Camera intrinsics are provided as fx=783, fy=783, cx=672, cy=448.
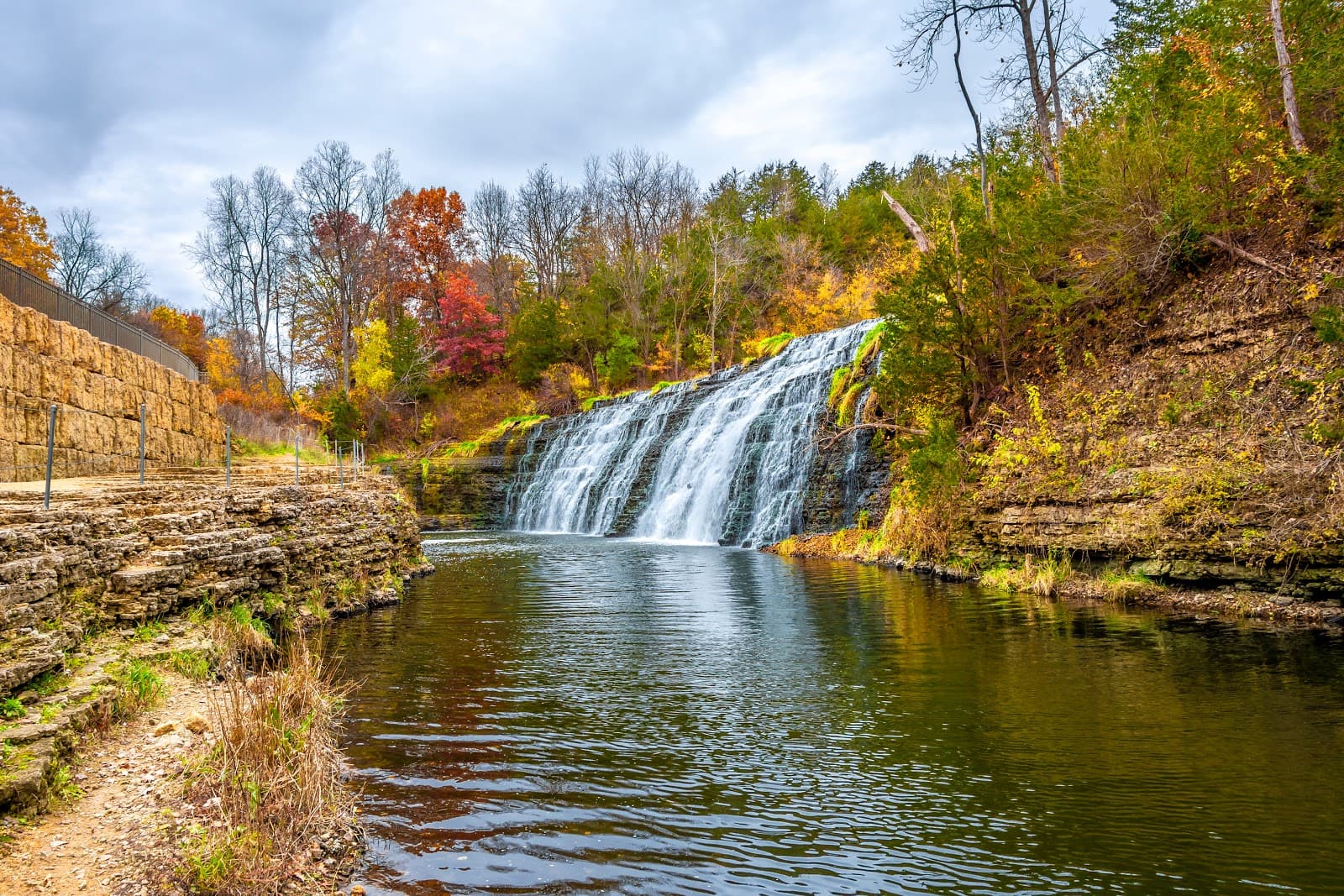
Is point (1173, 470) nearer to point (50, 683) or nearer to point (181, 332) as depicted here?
point (50, 683)

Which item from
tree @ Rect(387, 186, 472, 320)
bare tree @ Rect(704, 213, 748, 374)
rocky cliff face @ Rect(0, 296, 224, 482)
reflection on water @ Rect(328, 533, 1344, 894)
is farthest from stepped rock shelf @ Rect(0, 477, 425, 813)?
tree @ Rect(387, 186, 472, 320)

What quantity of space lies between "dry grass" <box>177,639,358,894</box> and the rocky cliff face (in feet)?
26.6

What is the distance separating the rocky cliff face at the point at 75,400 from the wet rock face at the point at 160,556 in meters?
2.31

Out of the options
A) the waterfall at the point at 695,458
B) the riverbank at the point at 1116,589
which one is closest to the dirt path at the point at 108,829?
the riverbank at the point at 1116,589

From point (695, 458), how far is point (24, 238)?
25.7m

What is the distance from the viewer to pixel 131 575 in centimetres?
733

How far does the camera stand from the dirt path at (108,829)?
3383 mm

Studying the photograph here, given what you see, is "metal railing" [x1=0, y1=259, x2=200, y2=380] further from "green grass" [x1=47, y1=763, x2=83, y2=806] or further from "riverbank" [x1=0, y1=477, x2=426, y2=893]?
"green grass" [x1=47, y1=763, x2=83, y2=806]

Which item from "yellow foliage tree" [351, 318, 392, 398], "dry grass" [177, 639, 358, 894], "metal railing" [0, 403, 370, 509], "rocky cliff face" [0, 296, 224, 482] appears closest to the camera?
"dry grass" [177, 639, 358, 894]

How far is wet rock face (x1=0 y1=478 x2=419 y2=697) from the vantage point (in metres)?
5.46

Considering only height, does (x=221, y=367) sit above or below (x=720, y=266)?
below

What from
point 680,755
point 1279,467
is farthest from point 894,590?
point 680,755

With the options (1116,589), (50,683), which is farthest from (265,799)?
(1116,589)

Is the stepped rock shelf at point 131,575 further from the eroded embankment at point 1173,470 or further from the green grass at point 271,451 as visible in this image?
the green grass at point 271,451
